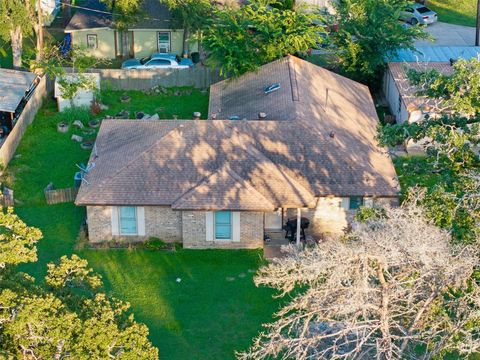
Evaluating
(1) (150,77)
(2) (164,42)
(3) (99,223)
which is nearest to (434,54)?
(1) (150,77)

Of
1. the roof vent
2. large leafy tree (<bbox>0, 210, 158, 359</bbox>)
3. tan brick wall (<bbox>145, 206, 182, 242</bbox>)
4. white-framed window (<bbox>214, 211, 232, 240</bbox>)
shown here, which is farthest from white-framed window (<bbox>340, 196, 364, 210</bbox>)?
large leafy tree (<bbox>0, 210, 158, 359</bbox>)

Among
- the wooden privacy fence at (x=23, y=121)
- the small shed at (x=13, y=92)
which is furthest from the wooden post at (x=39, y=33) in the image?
the small shed at (x=13, y=92)

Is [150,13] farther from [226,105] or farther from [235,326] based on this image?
[235,326]

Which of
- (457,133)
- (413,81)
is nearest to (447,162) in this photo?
(457,133)

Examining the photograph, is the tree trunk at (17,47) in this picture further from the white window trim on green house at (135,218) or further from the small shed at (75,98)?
the white window trim on green house at (135,218)

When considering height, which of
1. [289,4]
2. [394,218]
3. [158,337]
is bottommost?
[158,337]

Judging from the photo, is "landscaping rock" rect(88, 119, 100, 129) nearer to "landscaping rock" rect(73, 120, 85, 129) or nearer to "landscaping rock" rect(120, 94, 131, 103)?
"landscaping rock" rect(73, 120, 85, 129)
